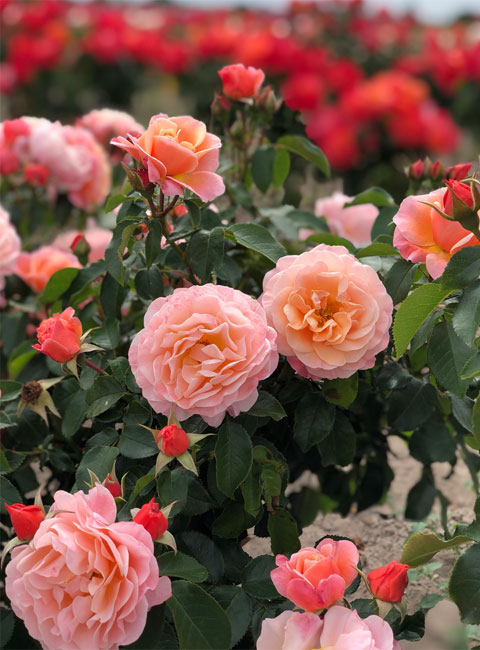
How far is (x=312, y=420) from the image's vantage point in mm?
967

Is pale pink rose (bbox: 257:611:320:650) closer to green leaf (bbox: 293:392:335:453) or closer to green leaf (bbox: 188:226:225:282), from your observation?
green leaf (bbox: 293:392:335:453)

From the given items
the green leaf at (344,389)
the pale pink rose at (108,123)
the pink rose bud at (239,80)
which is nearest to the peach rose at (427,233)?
the green leaf at (344,389)

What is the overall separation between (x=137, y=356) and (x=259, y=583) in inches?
10.0

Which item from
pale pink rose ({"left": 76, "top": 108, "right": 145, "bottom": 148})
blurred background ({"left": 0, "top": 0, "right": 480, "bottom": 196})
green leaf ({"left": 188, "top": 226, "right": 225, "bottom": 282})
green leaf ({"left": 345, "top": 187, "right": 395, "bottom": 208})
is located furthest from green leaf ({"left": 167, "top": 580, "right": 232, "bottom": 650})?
blurred background ({"left": 0, "top": 0, "right": 480, "bottom": 196})

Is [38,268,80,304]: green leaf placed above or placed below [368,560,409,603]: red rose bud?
below

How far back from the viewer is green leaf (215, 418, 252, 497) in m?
0.85

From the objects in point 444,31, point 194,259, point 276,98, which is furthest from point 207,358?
point 444,31

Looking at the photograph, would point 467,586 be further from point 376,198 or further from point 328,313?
point 376,198

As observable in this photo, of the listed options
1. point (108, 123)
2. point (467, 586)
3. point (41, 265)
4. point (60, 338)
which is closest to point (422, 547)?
point (467, 586)

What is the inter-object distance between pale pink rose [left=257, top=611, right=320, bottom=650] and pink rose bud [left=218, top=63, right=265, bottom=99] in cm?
77

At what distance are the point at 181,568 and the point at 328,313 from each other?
0.95 feet

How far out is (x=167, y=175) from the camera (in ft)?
2.94

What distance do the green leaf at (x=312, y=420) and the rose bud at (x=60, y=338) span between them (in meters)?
0.26

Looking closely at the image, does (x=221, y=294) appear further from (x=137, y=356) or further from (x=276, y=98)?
(x=276, y=98)
